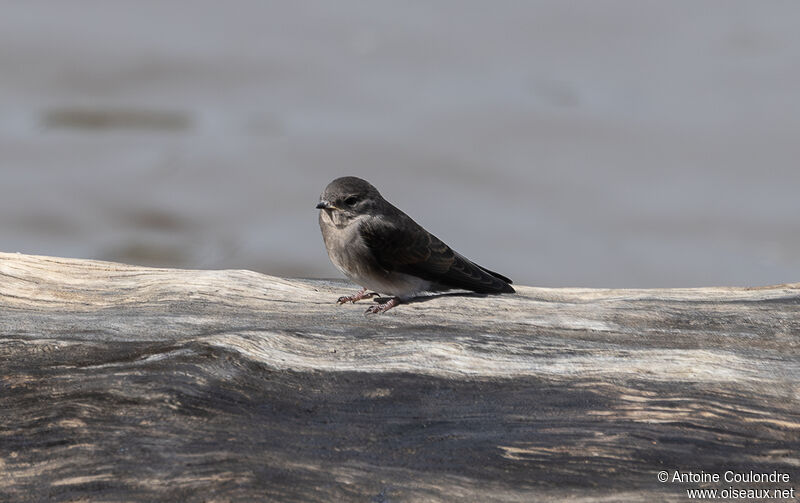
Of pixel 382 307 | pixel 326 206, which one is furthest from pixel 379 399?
pixel 326 206

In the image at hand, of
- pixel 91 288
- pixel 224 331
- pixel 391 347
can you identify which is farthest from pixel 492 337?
pixel 91 288

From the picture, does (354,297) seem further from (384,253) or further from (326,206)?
(326,206)

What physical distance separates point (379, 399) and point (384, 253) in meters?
1.41

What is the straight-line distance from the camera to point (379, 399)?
3066 millimetres

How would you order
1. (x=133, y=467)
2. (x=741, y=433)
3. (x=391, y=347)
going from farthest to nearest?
(x=391, y=347) → (x=741, y=433) → (x=133, y=467)

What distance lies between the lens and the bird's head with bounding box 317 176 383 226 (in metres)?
4.54

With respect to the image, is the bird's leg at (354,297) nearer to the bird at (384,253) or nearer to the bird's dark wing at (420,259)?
the bird at (384,253)

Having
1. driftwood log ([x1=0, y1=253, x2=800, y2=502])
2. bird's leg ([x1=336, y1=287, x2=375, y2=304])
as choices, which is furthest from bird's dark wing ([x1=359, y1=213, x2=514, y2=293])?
driftwood log ([x1=0, y1=253, x2=800, y2=502])

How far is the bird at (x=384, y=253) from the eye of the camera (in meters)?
4.36

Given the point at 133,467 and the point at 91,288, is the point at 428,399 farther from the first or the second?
the point at 91,288

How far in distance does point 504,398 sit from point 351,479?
731 mm

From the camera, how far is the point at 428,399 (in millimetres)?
3080

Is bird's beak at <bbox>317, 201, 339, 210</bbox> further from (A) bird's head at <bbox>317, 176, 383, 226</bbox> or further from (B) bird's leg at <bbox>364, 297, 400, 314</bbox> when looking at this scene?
(B) bird's leg at <bbox>364, 297, 400, 314</bbox>

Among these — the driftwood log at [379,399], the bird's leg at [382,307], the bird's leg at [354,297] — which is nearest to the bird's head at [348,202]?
the bird's leg at [354,297]
